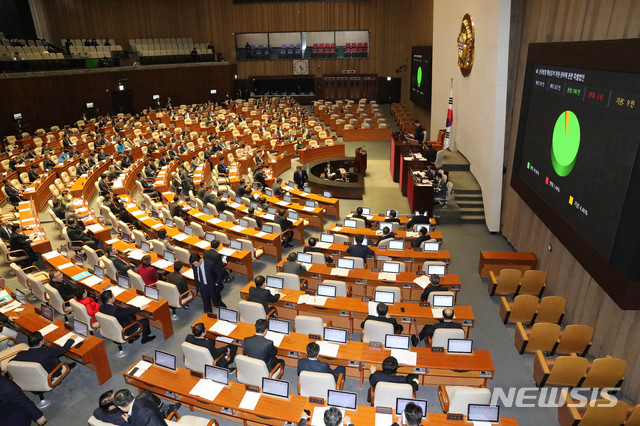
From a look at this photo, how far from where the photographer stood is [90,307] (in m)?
8.25

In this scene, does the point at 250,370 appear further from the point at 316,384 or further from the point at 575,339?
the point at 575,339

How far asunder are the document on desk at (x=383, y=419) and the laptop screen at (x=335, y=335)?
1.67 meters

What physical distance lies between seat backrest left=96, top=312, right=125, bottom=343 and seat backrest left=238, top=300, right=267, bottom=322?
2314 mm

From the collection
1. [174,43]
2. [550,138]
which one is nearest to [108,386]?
[550,138]

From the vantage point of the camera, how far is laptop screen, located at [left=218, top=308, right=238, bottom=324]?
784 cm

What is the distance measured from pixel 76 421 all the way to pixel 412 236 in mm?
8947

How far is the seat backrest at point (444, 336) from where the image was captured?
278 inches

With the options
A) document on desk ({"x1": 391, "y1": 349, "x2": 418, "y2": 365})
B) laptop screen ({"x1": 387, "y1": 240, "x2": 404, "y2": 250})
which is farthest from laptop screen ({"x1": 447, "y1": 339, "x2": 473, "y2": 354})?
laptop screen ({"x1": 387, "y1": 240, "x2": 404, "y2": 250})

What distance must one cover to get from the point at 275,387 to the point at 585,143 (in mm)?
6892

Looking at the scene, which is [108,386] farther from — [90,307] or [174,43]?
[174,43]

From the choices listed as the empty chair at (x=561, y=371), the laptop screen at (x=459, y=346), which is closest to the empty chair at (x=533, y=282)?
the empty chair at (x=561, y=371)

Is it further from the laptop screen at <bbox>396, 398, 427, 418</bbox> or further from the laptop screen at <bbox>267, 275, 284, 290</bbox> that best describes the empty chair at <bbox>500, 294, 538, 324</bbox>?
the laptop screen at <bbox>267, 275, 284, 290</bbox>

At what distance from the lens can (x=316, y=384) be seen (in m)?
6.11

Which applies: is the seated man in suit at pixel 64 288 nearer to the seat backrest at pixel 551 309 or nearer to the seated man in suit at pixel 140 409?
the seated man in suit at pixel 140 409
